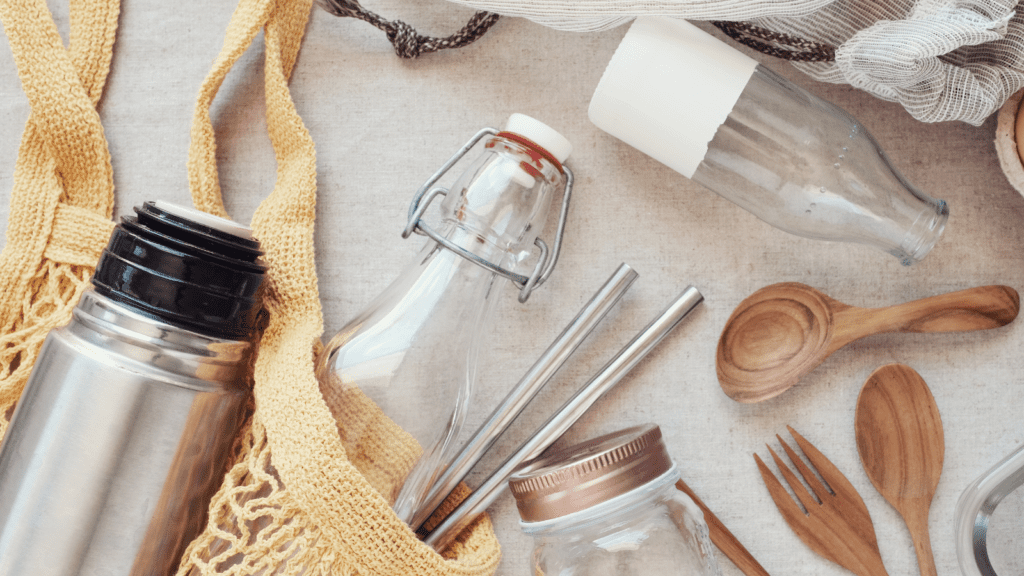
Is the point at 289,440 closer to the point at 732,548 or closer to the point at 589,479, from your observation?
the point at 589,479

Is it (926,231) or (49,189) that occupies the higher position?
(926,231)

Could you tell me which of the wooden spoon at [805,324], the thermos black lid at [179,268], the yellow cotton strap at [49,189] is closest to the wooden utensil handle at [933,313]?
the wooden spoon at [805,324]

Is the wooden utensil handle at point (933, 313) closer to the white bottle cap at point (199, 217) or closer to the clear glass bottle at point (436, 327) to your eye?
the clear glass bottle at point (436, 327)

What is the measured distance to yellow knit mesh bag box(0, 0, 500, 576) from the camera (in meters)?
0.40

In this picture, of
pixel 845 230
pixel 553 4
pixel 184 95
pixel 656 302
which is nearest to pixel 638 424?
pixel 656 302

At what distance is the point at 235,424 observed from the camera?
430 mm

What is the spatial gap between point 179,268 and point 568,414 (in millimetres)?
272

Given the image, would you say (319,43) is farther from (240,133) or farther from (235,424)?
(235,424)

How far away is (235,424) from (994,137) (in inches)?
23.0

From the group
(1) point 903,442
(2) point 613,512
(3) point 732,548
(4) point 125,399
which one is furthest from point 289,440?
(1) point 903,442

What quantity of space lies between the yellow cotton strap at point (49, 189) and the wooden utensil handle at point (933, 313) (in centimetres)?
55

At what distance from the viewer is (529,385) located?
466 mm

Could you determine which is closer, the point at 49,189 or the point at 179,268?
the point at 179,268

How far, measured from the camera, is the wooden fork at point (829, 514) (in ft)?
1.54
